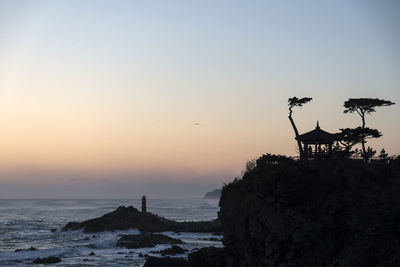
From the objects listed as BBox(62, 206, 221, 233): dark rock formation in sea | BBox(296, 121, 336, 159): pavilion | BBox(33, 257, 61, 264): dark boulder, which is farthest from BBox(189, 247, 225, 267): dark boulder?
BBox(62, 206, 221, 233): dark rock formation in sea

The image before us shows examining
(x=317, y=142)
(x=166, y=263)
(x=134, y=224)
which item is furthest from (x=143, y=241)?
(x=317, y=142)

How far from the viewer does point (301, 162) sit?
3959 cm

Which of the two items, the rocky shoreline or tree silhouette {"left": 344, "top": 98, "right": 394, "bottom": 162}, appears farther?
tree silhouette {"left": 344, "top": 98, "right": 394, "bottom": 162}

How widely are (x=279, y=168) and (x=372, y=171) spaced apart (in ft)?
25.0

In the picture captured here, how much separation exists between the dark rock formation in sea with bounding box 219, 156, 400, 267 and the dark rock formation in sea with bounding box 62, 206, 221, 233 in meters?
43.9

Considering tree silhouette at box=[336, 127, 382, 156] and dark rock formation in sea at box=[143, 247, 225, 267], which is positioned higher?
tree silhouette at box=[336, 127, 382, 156]

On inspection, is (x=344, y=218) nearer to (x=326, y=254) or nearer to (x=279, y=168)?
(x=326, y=254)

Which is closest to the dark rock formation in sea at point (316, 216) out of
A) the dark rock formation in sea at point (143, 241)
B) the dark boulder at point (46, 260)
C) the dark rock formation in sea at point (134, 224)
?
the dark boulder at point (46, 260)

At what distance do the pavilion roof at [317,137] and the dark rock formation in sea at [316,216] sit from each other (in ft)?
18.4

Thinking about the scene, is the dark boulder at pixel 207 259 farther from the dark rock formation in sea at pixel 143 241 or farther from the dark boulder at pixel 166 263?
the dark rock formation in sea at pixel 143 241

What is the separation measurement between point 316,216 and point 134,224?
179 ft

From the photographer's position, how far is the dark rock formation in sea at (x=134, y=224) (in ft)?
268

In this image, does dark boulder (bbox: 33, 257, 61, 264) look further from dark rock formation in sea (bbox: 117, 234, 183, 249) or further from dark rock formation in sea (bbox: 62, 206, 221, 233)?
dark rock formation in sea (bbox: 62, 206, 221, 233)

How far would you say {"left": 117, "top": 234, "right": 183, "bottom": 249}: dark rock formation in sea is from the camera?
62.6m
